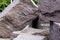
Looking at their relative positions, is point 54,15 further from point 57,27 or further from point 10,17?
point 10,17

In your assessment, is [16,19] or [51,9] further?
[16,19]

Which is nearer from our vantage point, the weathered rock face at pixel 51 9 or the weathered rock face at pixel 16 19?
the weathered rock face at pixel 51 9

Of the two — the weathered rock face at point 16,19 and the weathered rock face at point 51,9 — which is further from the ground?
the weathered rock face at point 51,9

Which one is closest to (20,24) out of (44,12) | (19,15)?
(19,15)

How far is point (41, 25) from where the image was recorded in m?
4.34

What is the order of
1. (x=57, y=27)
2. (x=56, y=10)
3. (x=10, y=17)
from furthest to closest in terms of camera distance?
(x=10, y=17) < (x=56, y=10) < (x=57, y=27)

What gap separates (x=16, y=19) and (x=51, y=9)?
69.3 inches

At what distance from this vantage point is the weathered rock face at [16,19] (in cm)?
434

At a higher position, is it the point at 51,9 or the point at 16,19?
the point at 51,9

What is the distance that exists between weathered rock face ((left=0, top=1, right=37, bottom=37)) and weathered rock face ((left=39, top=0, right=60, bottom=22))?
1.51 metres

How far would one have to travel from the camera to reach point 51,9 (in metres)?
2.64

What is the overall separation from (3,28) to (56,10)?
6.31 ft

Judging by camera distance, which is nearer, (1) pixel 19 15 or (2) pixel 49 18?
(2) pixel 49 18

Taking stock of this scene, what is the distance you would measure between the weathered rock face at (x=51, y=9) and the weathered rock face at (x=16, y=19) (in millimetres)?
1508
